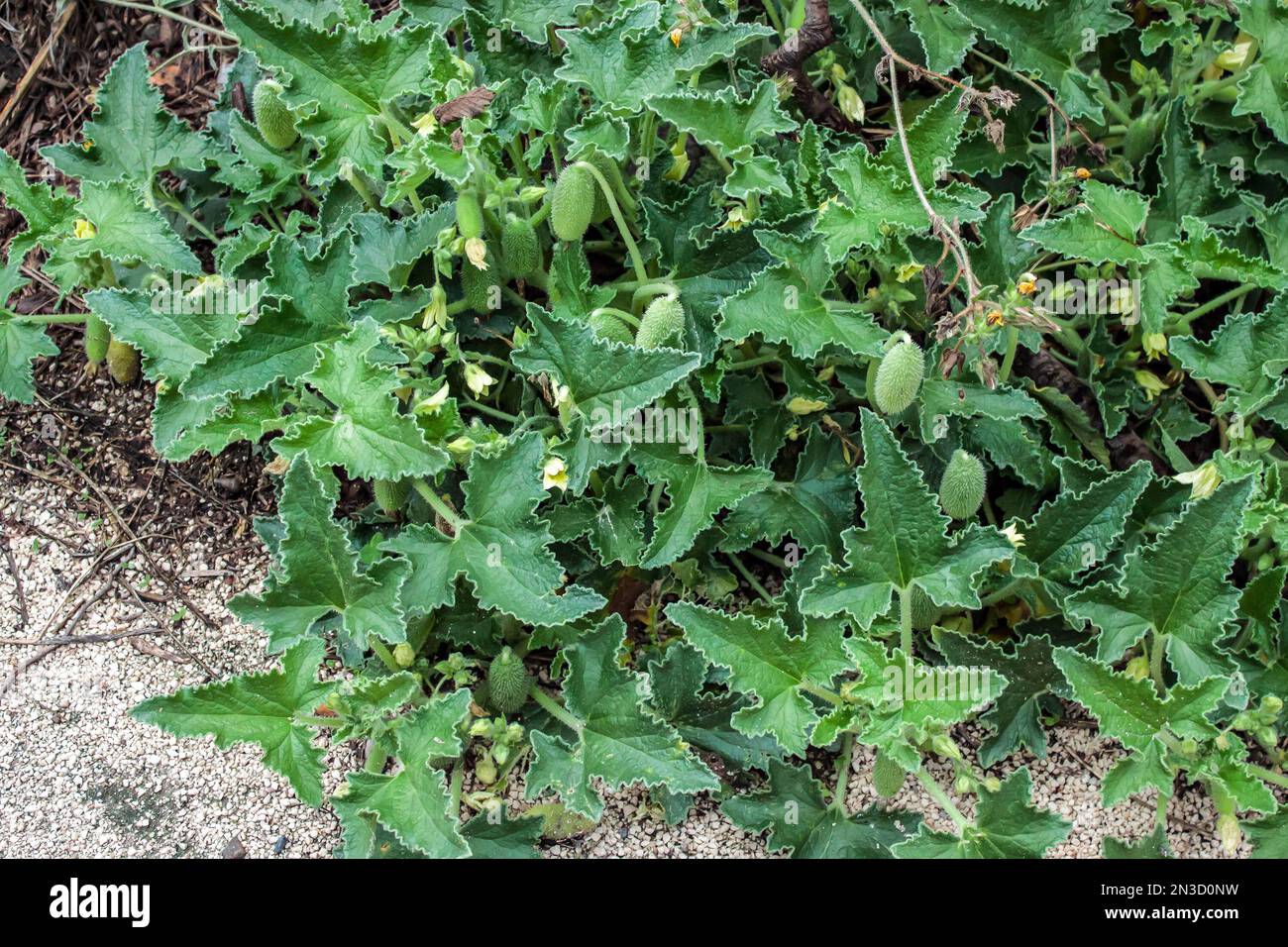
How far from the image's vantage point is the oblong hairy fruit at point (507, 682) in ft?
9.09

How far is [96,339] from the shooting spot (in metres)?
3.27

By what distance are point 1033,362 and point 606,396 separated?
4.04 feet

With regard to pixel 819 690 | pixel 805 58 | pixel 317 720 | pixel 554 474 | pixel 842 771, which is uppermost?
pixel 805 58

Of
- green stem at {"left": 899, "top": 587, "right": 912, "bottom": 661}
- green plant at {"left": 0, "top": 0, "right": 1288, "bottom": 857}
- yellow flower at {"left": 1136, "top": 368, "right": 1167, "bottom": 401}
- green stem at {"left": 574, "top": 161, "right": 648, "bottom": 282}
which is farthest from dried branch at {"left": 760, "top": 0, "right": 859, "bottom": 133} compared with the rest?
green stem at {"left": 899, "top": 587, "right": 912, "bottom": 661}

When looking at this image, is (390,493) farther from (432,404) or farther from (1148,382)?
(1148,382)

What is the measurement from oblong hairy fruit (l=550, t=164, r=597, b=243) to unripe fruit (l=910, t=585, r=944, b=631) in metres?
1.15

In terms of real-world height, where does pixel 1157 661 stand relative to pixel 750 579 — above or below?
above

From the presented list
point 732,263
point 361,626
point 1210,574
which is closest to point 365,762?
point 361,626

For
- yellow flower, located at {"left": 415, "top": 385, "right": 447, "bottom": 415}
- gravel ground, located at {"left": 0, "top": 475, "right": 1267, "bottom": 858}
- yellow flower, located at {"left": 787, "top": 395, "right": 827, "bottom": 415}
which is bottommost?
gravel ground, located at {"left": 0, "top": 475, "right": 1267, "bottom": 858}

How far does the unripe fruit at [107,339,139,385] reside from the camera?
335 cm

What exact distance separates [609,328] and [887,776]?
1.16 meters

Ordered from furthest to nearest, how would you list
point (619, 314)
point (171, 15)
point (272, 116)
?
point (171, 15) < point (272, 116) < point (619, 314)

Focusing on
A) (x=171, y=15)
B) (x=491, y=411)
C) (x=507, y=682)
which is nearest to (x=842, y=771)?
(x=507, y=682)

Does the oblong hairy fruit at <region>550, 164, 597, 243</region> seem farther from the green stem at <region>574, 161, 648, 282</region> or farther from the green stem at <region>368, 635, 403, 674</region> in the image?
the green stem at <region>368, 635, 403, 674</region>
